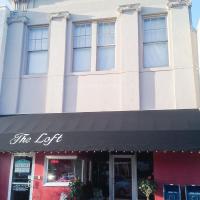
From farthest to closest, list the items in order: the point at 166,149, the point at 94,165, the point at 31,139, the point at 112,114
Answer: the point at 94,165 → the point at 112,114 → the point at 31,139 → the point at 166,149

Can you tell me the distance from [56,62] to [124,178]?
213 inches

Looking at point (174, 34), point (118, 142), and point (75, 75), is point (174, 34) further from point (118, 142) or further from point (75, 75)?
point (118, 142)

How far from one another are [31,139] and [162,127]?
14.3 feet

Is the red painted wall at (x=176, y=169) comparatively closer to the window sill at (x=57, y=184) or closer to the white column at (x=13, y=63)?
the window sill at (x=57, y=184)

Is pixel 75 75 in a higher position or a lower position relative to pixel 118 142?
higher

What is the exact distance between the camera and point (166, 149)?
877 centimetres

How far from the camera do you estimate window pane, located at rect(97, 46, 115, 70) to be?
12.1 m

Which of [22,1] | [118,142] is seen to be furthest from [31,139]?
[22,1]

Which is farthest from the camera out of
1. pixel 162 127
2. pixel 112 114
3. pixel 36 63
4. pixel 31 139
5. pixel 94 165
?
pixel 36 63

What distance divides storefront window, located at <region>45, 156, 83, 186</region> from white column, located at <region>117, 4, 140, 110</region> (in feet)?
9.25

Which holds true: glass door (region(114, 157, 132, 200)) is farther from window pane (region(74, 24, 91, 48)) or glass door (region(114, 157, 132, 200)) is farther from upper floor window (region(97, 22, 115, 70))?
window pane (region(74, 24, 91, 48))

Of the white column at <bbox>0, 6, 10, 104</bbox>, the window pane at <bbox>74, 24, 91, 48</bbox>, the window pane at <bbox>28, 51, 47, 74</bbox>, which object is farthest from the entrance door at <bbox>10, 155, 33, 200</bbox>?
the window pane at <bbox>74, 24, 91, 48</bbox>

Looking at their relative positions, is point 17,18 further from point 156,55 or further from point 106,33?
point 156,55

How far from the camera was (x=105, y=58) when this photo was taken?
40.1 ft
